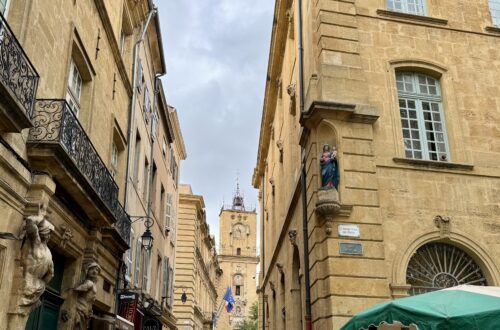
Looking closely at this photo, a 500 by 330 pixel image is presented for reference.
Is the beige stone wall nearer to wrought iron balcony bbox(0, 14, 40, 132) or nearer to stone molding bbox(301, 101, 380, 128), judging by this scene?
stone molding bbox(301, 101, 380, 128)

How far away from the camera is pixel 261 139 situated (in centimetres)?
2903

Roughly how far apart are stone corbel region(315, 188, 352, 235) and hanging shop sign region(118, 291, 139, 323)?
19.1ft

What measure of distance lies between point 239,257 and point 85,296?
7254 centimetres

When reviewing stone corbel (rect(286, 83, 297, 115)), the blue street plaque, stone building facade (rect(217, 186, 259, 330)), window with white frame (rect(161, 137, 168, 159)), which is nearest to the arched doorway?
the blue street plaque

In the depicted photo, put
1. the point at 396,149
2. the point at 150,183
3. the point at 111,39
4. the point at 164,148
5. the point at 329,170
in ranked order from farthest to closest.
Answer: the point at 164,148
the point at 150,183
the point at 111,39
the point at 396,149
the point at 329,170

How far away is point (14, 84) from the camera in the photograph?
249 inches

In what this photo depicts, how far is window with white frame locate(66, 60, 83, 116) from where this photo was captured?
10.1 m

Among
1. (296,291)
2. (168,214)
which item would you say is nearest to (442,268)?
(296,291)

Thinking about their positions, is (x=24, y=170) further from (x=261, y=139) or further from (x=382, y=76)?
(x=261, y=139)

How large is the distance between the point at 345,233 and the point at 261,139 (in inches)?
734

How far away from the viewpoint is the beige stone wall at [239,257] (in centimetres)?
7925

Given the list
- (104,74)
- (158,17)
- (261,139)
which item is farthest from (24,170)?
(261,139)

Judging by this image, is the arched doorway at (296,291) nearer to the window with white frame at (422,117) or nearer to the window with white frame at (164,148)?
the window with white frame at (422,117)

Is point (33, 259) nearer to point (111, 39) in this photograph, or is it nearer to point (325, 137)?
point (325, 137)
